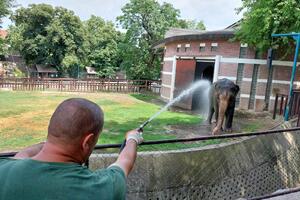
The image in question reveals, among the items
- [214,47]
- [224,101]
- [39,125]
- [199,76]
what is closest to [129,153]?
[224,101]

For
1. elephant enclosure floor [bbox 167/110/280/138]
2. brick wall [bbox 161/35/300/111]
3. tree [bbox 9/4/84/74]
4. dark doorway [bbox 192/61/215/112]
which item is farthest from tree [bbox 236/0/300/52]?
tree [bbox 9/4/84/74]

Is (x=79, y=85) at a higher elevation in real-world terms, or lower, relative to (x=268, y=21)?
lower

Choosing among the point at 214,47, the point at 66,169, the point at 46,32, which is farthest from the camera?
the point at 46,32

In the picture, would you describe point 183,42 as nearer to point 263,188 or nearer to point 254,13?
point 254,13

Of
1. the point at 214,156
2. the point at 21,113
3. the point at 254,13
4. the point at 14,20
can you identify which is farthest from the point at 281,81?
the point at 14,20

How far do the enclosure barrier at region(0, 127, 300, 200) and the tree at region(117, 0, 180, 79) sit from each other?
724 inches

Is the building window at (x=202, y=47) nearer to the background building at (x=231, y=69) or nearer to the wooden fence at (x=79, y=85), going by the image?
the background building at (x=231, y=69)

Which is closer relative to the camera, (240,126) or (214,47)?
(240,126)

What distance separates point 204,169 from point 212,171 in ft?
0.66

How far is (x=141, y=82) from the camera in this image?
25.0 m

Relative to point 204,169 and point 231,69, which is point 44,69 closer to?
point 231,69

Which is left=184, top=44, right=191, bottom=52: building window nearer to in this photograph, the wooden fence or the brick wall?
the brick wall

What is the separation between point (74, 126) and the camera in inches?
55.2

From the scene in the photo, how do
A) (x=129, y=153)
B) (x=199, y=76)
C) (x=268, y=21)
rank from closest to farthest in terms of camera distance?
(x=129, y=153) < (x=268, y=21) < (x=199, y=76)
